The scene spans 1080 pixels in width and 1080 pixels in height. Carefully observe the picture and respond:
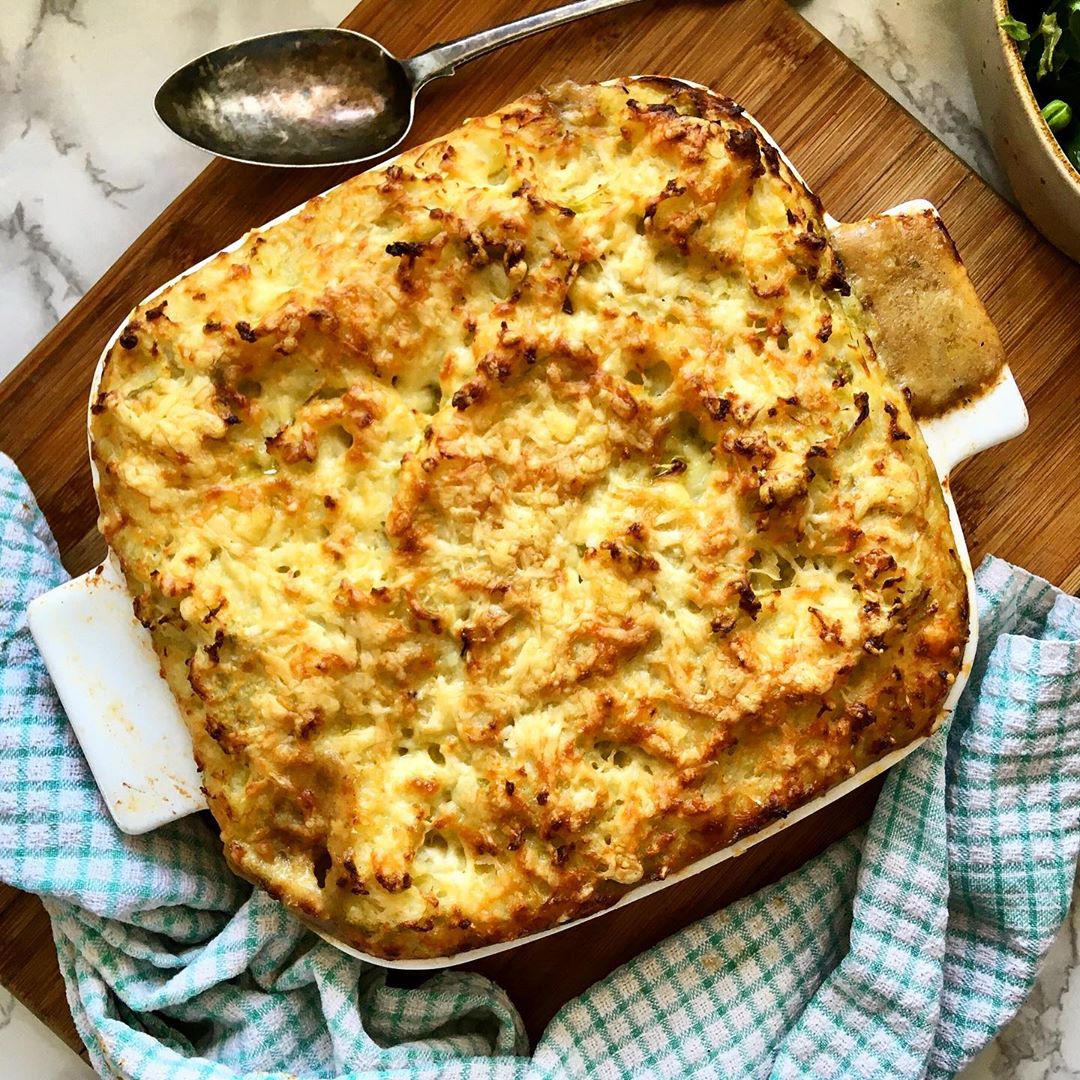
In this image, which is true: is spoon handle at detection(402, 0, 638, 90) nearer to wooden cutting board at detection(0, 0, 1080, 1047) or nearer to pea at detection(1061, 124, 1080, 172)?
wooden cutting board at detection(0, 0, 1080, 1047)

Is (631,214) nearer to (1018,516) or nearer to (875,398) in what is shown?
(875,398)

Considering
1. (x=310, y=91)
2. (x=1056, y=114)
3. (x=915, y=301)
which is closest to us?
(x=915, y=301)

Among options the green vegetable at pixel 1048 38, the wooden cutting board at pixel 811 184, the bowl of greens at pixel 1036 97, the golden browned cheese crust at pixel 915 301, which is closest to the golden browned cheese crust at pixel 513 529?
the golden browned cheese crust at pixel 915 301

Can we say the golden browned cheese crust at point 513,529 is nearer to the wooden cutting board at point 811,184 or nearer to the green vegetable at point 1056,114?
the wooden cutting board at point 811,184

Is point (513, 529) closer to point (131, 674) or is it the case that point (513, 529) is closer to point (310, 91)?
point (131, 674)

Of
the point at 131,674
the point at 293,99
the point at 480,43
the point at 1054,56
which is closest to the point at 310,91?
the point at 293,99
